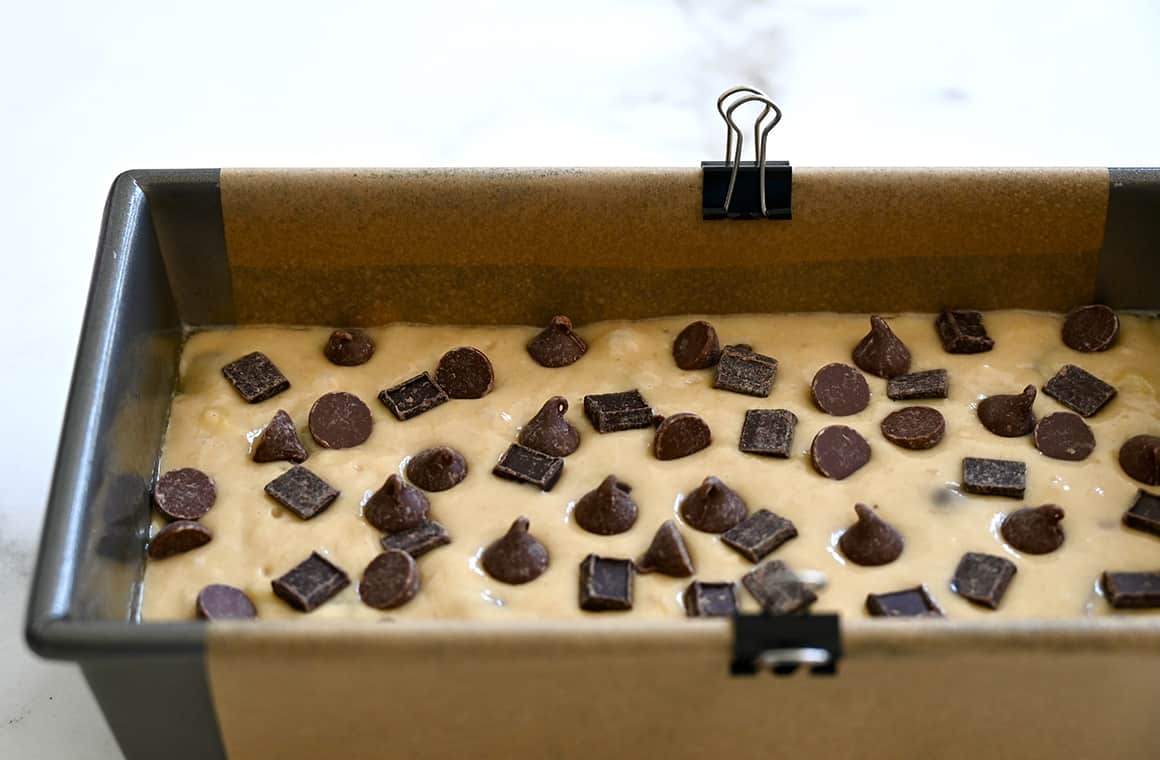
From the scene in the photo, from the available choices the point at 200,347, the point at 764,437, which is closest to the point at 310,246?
the point at 200,347

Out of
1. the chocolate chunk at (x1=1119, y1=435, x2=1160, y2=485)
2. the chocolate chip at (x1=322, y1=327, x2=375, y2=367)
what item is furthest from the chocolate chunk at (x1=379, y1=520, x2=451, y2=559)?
the chocolate chunk at (x1=1119, y1=435, x2=1160, y2=485)

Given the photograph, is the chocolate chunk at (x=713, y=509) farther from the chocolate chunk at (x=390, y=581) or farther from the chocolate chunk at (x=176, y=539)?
the chocolate chunk at (x=176, y=539)

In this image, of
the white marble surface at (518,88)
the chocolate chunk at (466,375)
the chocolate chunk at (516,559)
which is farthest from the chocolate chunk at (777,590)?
the white marble surface at (518,88)

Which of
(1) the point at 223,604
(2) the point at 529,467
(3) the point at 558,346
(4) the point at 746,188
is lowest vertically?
(1) the point at 223,604

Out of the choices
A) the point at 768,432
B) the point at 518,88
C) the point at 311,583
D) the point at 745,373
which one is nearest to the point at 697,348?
the point at 745,373

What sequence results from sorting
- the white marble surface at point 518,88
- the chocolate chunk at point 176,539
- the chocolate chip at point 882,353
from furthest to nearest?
the white marble surface at point 518,88 → the chocolate chip at point 882,353 → the chocolate chunk at point 176,539

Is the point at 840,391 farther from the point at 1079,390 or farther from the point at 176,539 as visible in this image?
the point at 176,539

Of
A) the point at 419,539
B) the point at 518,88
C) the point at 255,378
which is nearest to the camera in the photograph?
the point at 419,539
